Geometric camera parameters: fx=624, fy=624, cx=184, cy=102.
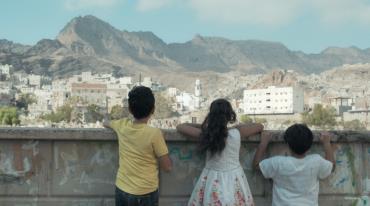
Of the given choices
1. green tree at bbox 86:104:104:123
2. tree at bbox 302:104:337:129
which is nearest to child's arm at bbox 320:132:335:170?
tree at bbox 302:104:337:129

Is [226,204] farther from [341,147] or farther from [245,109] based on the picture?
[245,109]

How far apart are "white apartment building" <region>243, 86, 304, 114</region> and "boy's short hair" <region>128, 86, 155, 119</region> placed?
495 feet

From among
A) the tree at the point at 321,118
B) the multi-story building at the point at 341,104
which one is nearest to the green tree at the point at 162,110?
the multi-story building at the point at 341,104

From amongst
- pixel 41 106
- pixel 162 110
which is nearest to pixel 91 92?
pixel 41 106

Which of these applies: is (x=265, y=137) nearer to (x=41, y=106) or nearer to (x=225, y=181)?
(x=225, y=181)

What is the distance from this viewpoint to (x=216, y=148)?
5246mm

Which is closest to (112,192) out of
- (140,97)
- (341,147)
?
(140,97)

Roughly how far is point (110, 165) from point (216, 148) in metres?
1.30

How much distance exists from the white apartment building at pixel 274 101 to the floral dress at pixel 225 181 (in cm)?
15050

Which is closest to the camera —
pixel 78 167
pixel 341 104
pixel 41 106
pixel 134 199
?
pixel 134 199

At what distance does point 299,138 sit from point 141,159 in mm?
1391

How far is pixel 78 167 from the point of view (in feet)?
19.9

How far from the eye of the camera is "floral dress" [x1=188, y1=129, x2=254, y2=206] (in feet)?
17.1

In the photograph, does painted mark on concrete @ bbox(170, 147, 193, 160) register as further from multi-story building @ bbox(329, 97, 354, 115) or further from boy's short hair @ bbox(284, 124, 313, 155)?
multi-story building @ bbox(329, 97, 354, 115)
